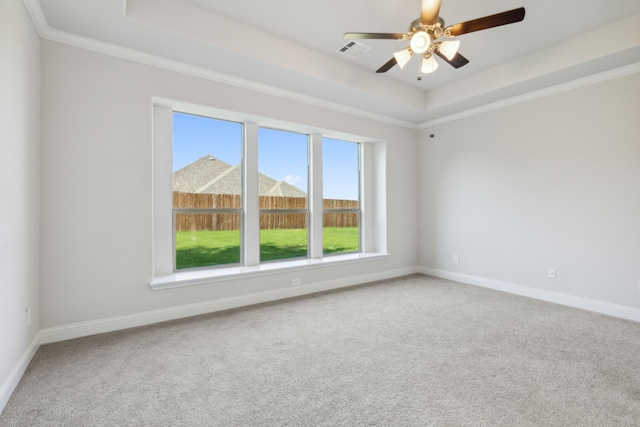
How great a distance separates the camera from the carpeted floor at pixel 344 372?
5.53 ft

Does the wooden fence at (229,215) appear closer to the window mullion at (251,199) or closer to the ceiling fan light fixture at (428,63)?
the window mullion at (251,199)

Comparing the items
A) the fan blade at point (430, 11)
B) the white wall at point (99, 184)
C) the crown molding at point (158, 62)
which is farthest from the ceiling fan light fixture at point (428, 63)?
the white wall at point (99, 184)

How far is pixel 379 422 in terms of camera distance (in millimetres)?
1623

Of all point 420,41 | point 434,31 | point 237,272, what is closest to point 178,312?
point 237,272

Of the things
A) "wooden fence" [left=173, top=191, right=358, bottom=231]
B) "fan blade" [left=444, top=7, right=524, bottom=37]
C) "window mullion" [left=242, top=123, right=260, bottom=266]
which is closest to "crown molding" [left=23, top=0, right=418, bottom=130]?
"window mullion" [left=242, top=123, right=260, bottom=266]

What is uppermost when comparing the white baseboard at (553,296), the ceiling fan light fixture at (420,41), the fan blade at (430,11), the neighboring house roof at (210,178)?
the fan blade at (430,11)

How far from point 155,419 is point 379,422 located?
4.03ft

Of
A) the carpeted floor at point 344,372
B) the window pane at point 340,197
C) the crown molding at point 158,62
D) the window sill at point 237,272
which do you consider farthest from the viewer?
the window pane at point 340,197

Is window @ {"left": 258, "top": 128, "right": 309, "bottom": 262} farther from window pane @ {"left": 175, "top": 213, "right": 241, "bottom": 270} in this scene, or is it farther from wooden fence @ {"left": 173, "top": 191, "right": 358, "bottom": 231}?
window pane @ {"left": 175, "top": 213, "right": 241, "bottom": 270}

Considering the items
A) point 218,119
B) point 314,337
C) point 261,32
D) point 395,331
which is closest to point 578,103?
point 395,331

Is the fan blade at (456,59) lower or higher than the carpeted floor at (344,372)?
higher

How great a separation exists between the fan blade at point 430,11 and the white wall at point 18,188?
265 cm

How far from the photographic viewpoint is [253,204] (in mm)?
3936

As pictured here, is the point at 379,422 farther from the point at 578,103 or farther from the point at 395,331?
the point at 578,103
